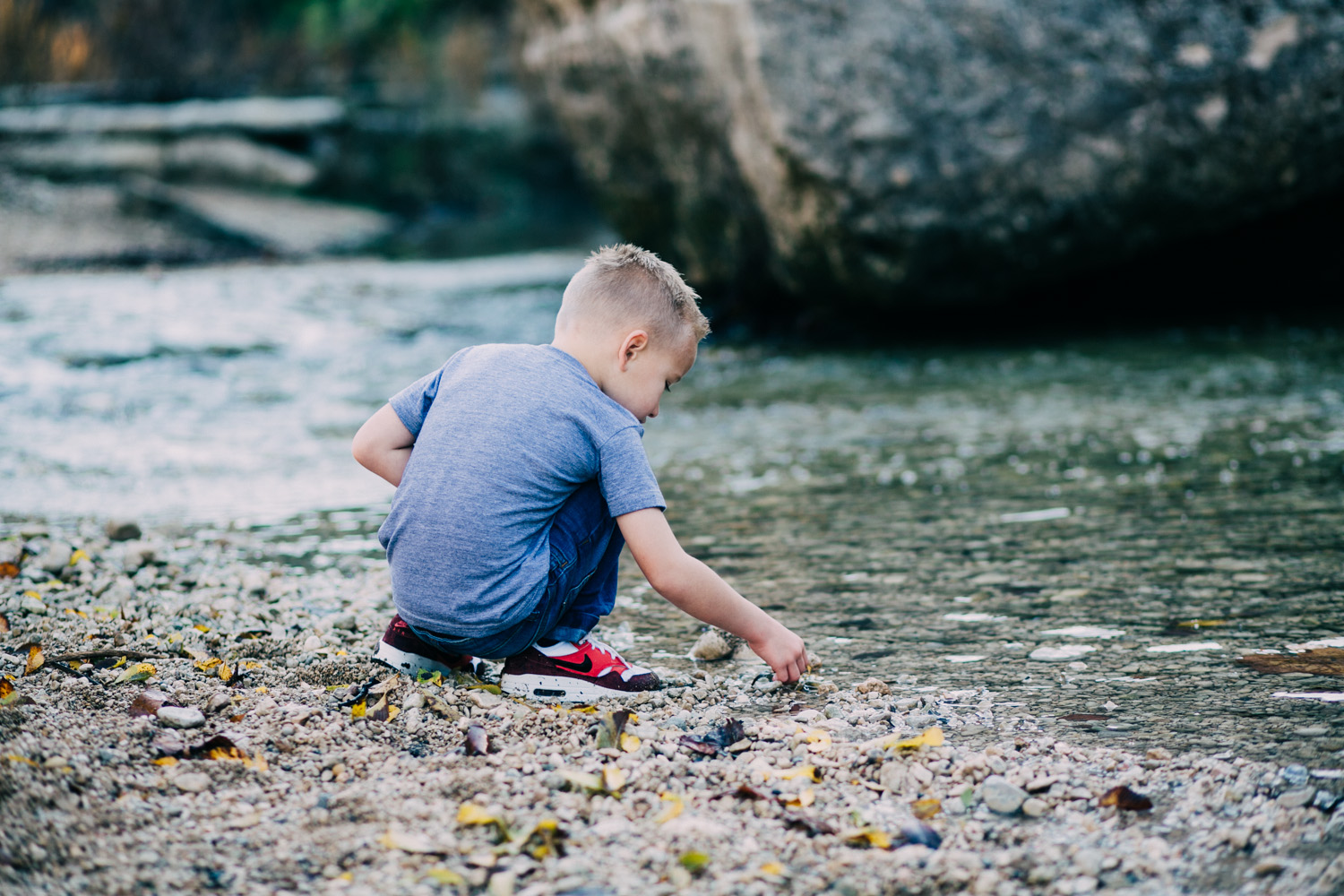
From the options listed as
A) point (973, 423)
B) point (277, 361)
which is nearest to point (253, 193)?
point (277, 361)

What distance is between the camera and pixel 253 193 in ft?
46.6

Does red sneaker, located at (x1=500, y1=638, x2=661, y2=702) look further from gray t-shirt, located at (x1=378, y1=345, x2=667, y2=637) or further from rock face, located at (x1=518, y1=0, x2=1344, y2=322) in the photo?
rock face, located at (x1=518, y1=0, x2=1344, y2=322)

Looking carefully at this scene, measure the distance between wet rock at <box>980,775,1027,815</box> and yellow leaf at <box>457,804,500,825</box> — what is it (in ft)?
2.44

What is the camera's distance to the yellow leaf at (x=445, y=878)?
1510 millimetres

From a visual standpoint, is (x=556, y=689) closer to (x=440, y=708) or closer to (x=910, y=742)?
(x=440, y=708)

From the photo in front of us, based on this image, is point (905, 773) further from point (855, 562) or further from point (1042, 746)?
point (855, 562)

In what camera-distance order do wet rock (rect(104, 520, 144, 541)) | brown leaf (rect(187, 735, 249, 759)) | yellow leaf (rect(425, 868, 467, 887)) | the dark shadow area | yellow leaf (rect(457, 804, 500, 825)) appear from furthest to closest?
the dark shadow area, wet rock (rect(104, 520, 144, 541)), brown leaf (rect(187, 735, 249, 759)), yellow leaf (rect(457, 804, 500, 825)), yellow leaf (rect(425, 868, 467, 887))

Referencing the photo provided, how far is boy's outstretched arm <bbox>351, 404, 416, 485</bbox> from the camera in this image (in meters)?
2.30

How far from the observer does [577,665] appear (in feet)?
7.36

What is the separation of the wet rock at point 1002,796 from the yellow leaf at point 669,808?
469 millimetres

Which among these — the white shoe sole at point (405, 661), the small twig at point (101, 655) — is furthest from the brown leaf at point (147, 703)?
the white shoe sole at point (405, 661)

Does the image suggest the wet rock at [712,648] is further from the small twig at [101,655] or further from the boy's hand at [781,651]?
the small twig at [101,655]

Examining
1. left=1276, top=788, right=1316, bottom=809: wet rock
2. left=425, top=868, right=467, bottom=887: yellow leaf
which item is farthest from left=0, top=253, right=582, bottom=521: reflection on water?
left=1276, top=788, right=1316, bottom=809: wet rock

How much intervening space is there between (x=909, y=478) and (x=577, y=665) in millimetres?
2132
